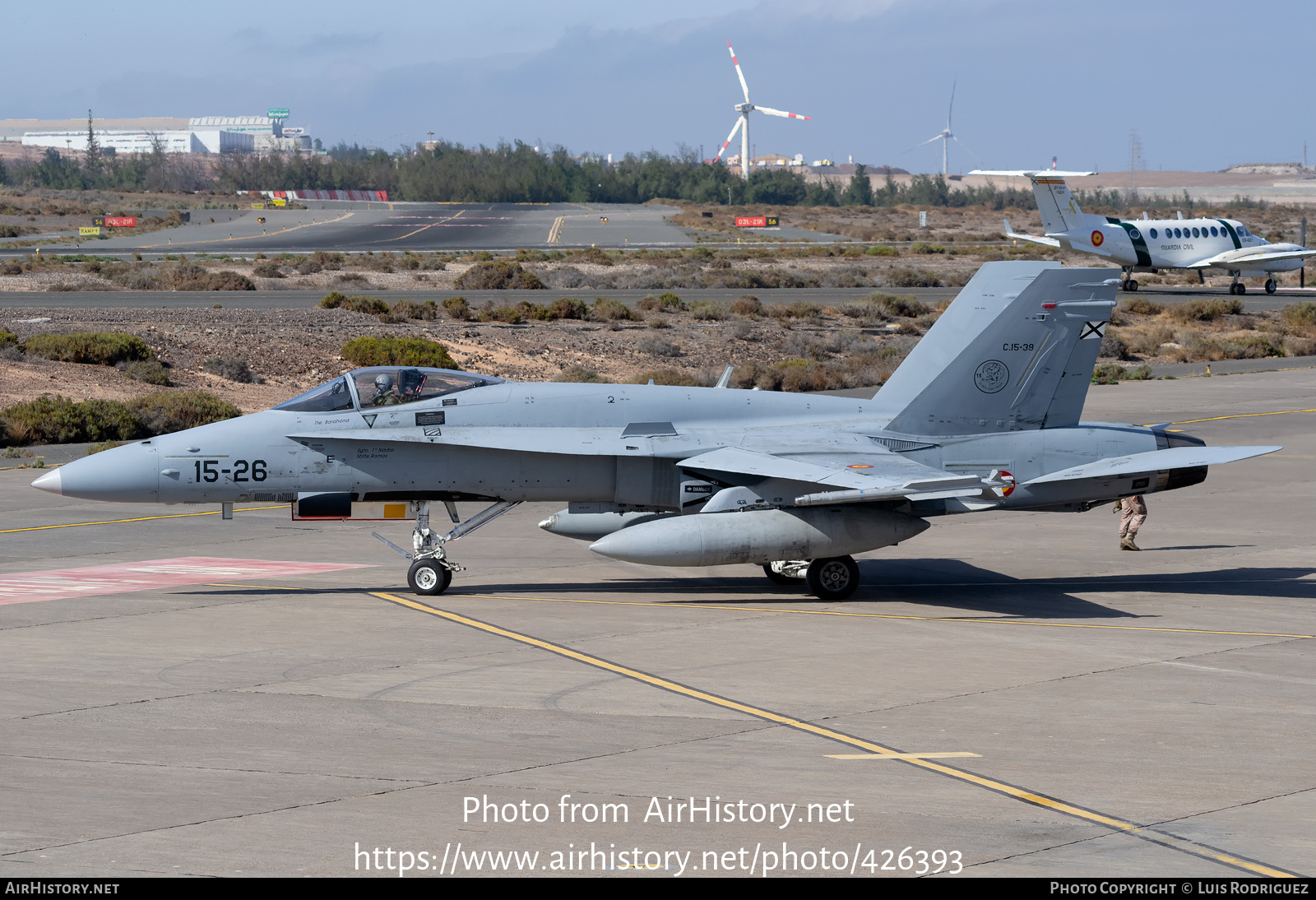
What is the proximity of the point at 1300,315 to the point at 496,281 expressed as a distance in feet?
133

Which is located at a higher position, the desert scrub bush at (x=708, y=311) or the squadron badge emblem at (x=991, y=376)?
the desert scrub bush at (x=708, y=311)

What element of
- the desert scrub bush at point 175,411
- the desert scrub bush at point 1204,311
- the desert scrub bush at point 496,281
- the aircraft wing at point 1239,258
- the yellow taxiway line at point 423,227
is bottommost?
the desert scrub bush at point 175,411

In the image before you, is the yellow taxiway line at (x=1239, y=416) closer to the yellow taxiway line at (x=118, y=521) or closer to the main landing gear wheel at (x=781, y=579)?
the main landing gear wheel at (x=781, y=579)

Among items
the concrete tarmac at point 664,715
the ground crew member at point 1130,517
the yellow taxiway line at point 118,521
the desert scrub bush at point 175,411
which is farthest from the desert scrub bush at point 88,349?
the ground crew member at point 1130,517

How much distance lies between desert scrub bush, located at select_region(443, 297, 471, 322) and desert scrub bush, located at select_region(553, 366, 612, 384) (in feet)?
34.4

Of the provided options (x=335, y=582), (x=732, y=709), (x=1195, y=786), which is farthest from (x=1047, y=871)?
(x=335, y=582)

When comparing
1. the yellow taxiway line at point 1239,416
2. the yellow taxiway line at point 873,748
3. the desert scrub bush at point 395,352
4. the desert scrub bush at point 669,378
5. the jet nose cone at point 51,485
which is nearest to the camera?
the yellow taxiway line at point 873,748

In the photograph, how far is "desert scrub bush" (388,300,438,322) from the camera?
53.9m

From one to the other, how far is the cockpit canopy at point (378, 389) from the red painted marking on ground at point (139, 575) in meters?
3.06

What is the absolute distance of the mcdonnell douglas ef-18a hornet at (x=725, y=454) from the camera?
16719mm

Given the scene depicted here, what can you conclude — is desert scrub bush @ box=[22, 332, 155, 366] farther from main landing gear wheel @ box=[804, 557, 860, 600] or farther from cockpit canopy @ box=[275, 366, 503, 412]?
main landing gear wheel @ box=[804, 557, 860, 600]

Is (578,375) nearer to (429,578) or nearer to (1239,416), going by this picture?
(1239,416)

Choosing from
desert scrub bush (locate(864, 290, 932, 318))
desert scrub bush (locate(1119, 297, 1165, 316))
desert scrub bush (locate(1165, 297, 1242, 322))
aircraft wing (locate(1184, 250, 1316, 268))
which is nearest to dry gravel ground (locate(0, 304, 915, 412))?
desert scrub bush (locate(864, 290, 932, 318))
